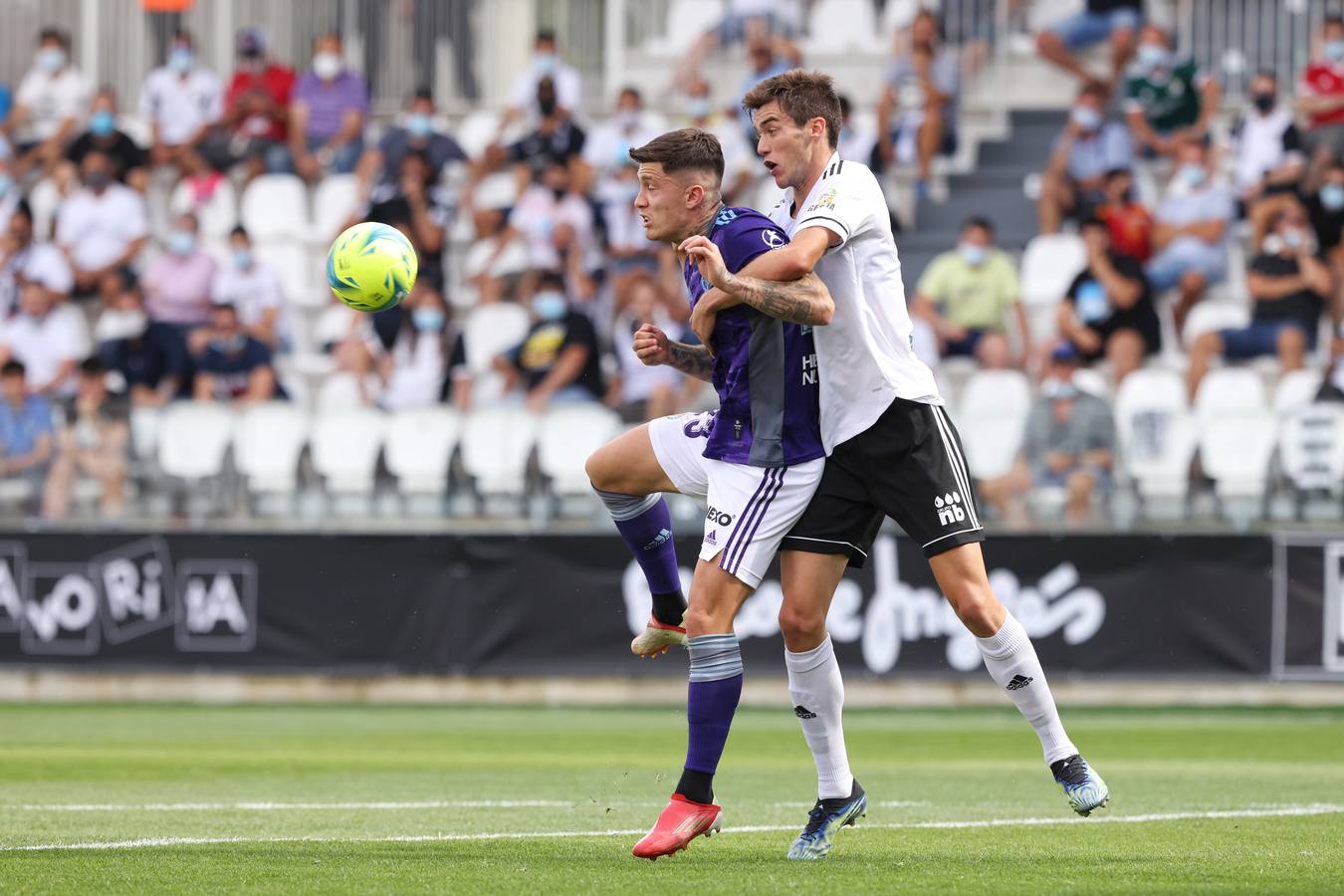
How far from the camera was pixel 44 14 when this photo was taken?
2344cm

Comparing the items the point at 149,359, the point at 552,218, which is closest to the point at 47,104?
the point at 149,359

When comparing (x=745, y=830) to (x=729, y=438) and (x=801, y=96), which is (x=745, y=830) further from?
(x=801, y=96)

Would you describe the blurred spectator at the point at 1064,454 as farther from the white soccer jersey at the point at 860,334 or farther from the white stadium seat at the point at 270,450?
the white soccer jersey at the point at 860,334

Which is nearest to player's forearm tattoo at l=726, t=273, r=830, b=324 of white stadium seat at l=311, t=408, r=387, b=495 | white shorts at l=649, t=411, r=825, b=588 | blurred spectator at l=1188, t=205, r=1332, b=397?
white shorts at l=649, t=411, r=825, b=588

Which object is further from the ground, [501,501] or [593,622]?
[501,501]

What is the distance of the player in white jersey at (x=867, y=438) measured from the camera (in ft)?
22.2

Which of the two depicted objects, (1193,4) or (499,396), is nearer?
(499,396)

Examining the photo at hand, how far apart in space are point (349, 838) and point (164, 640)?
9.47 meters

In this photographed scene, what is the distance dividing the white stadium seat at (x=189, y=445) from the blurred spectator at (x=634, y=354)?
3.10 metres

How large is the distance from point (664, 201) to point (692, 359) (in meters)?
0.64

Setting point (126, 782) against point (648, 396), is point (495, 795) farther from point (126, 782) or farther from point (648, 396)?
point (648, 396)

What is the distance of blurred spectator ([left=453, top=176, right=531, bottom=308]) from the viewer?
59.6 ft

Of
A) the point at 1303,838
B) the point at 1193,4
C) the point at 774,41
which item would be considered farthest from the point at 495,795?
the point at 1193,4

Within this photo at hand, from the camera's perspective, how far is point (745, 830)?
301 inches
